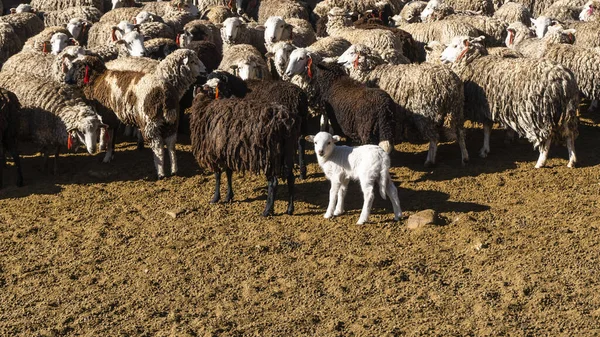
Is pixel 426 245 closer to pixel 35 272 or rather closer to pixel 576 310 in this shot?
pixel 576 310

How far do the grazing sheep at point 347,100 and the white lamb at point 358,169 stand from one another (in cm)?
127

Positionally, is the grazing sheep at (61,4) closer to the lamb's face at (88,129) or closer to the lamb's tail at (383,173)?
the lamb's face at (88,129)

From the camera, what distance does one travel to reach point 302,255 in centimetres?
816

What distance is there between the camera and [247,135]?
9.04m

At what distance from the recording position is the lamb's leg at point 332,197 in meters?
8.94

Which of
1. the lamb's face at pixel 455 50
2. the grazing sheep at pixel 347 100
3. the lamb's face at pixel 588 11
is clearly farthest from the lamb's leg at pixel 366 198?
the lamb's face at pixel 588 11

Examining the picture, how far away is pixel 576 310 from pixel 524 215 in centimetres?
224

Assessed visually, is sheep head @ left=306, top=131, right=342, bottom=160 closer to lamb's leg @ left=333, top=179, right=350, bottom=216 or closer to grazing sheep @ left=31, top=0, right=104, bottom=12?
lamb's leg @ left=333, top=179, right=350, bottom=216

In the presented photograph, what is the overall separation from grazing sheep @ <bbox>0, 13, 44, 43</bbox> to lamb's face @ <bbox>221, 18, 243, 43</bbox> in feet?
14.8

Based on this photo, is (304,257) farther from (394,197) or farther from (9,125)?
(9,125)

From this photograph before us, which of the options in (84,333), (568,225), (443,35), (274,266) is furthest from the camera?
(443,35)

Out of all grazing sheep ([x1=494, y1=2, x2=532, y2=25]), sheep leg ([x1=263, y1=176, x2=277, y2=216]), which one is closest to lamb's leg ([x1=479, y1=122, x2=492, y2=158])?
sheep leg ([x1=263, y1=176, x2=277, y2=216])

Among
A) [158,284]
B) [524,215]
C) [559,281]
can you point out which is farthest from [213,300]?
[524,215]

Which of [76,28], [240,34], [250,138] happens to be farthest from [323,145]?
[76,28]
